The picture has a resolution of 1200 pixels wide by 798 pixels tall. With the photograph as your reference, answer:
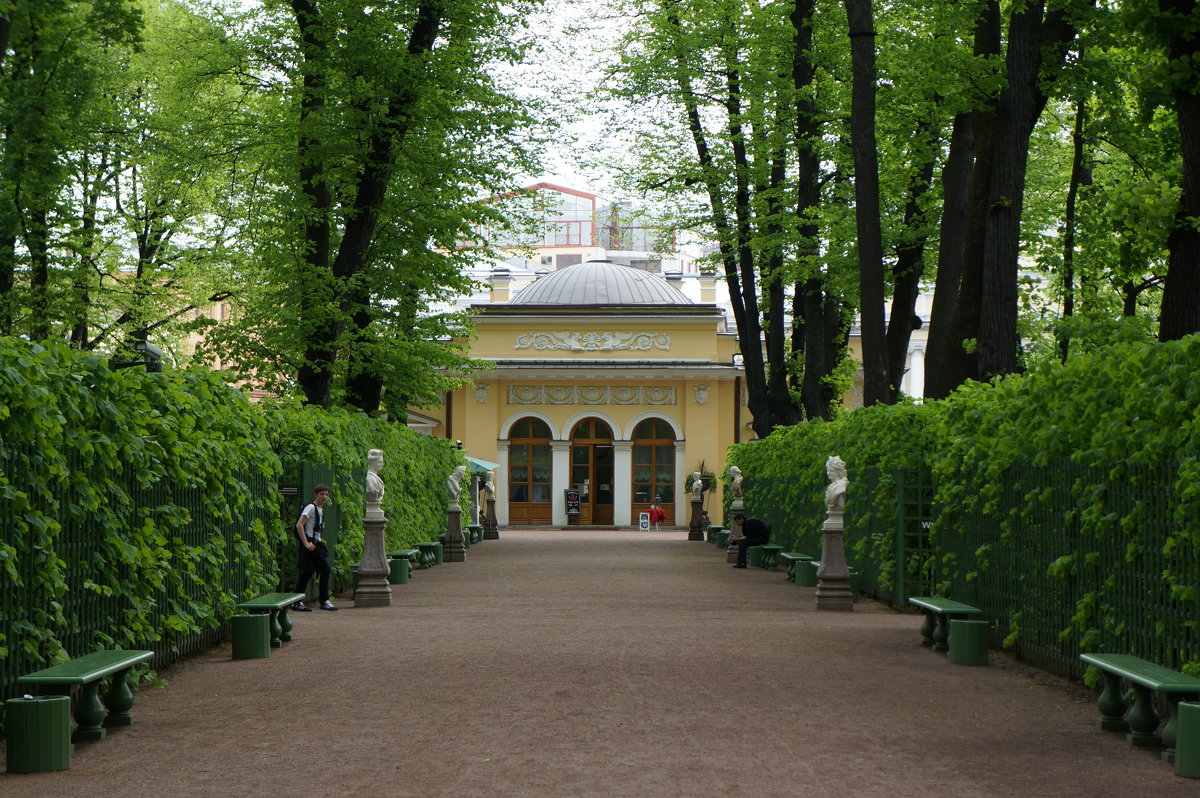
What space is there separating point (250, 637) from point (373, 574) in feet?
17.4

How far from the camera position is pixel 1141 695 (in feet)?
23.6

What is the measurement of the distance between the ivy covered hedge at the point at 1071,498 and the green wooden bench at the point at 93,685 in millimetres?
5334

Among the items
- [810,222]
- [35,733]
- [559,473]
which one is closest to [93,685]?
[35,733]

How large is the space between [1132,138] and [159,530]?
39.5 ft

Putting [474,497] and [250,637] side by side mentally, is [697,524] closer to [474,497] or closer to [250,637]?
[474,497]

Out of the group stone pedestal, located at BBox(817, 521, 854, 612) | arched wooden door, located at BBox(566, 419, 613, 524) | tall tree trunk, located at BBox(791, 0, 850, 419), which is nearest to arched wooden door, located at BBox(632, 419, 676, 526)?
arched wooden door, located at BBox(566, 419, 613, 524)

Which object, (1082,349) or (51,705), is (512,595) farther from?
(51,705)

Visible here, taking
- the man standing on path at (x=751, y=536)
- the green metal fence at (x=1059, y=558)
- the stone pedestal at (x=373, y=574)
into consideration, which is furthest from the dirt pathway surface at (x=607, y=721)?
the man standing on path at (x=751, y=536)

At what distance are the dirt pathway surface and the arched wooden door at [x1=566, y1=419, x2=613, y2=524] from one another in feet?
110

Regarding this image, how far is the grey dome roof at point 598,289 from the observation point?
4984 cm

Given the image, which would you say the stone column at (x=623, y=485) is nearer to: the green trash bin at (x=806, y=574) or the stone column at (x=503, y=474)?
the stone column at (x=503, y=474)

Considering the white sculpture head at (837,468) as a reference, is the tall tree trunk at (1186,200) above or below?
above

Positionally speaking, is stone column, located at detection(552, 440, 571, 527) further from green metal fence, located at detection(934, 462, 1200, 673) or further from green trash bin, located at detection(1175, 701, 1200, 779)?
green trash bin, located at detection(1175, 701, 1200, 779)

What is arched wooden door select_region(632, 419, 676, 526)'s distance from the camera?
155 feet
